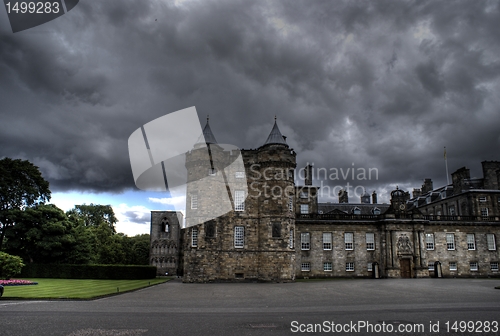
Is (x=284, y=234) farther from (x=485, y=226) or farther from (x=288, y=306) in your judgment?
(x=485, y=226)

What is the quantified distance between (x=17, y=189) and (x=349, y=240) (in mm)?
41125

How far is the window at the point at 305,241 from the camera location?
4316 cm

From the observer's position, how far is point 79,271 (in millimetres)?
42000

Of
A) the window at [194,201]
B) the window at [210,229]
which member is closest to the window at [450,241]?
the window at [210,229]

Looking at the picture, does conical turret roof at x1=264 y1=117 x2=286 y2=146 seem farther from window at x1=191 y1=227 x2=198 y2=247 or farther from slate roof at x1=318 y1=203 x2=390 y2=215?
slate roof at x1=318 y1=203 x2=390 y2=215

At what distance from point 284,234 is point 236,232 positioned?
4.96 meters

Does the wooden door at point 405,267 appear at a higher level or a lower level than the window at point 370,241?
lower

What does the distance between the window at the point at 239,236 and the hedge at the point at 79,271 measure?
42.7ft

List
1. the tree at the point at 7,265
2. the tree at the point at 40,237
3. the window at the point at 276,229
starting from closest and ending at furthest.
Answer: the tree at the point at 7,265
the window at the point at 276,229
the tree at the point at 40,237

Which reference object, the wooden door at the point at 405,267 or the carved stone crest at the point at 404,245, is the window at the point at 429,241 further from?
the wooden door at the point at 405,267

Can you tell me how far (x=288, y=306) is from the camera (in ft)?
53.9

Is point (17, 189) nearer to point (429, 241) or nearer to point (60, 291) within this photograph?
point (60, 291)

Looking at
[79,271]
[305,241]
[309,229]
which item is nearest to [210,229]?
[305,241]

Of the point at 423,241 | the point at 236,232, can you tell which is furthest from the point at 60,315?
the point at 423,241
